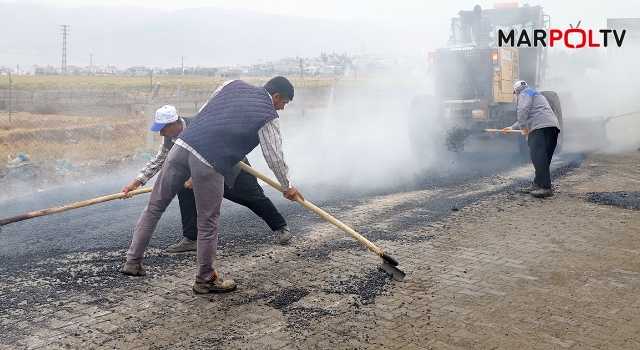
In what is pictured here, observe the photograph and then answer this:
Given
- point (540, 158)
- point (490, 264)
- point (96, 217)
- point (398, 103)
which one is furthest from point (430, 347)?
point (398, 103)

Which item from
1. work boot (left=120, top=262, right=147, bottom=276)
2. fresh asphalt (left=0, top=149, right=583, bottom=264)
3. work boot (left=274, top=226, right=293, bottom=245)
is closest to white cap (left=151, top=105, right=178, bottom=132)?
work boot (left=120, top=262, right=147, bottom=276)

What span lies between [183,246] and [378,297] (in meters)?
2.18

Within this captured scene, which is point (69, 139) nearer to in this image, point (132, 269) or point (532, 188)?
point (132, 269)

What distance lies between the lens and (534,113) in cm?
859

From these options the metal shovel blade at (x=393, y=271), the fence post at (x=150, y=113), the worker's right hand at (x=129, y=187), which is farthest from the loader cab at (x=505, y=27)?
the worker's right hand at (x=129, y=187)

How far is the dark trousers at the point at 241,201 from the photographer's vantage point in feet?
18.6

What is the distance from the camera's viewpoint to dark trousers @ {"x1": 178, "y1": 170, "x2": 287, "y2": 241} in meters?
5.68

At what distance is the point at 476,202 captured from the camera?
25.8 ft

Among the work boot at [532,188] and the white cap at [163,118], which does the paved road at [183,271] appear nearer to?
the work boot at [532,188]

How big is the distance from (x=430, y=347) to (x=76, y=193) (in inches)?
285

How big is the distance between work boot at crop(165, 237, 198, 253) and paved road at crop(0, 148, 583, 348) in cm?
11

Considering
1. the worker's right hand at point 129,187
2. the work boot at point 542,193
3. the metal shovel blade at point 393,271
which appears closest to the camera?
the metal shovel blade at point 393,271

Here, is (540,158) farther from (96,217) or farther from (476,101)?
(96,217)

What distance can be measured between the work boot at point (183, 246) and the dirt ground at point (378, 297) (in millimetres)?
142
